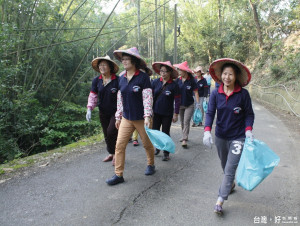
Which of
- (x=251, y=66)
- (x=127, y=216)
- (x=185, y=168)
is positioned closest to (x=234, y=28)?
(x=251, y=66)

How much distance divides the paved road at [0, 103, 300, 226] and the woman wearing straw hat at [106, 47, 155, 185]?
45cm

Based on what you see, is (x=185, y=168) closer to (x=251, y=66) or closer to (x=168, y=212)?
(x=168, y=212)

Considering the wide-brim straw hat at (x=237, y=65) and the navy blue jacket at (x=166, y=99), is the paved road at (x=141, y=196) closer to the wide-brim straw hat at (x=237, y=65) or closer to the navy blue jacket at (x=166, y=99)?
the navy blue jacket at (x=166, y=99)

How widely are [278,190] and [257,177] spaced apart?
1.35 meters

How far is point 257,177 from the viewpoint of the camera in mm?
2562

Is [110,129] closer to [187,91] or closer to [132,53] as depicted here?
[132,53]

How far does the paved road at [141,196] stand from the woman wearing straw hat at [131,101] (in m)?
0.45

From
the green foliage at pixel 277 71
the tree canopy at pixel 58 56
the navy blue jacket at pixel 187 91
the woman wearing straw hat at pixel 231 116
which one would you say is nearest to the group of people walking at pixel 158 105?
the woman wearing straw hat at pixel 231 116

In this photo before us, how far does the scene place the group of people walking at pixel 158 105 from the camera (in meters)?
2.94

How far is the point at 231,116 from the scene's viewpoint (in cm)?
295

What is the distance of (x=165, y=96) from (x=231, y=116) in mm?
1800

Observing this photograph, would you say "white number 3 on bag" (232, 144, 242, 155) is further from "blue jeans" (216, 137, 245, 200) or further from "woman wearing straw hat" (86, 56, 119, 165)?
"woman wearing straw hat" (86, 56, 119, 165)

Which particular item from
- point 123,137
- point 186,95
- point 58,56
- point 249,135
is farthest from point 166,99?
point 58,56

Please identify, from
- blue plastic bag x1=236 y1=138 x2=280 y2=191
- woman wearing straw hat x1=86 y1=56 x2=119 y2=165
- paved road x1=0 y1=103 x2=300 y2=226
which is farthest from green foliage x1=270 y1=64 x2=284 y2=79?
blue plastic bag x1=236 y1=138 x2=280 y2=191
